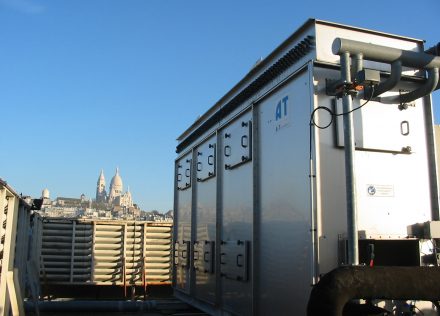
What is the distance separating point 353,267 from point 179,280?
7.01 metres

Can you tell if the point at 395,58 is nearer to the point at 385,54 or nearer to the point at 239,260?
the point at 385,54

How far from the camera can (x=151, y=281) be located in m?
14.6

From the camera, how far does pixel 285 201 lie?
5828 mm

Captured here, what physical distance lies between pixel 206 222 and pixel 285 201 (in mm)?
3180

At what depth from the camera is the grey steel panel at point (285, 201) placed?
5363 millimetres

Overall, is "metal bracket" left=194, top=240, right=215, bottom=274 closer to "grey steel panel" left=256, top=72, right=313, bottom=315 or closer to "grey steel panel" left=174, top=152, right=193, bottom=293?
"grey steel panel" left=174, top=152, right=193, bottom=293

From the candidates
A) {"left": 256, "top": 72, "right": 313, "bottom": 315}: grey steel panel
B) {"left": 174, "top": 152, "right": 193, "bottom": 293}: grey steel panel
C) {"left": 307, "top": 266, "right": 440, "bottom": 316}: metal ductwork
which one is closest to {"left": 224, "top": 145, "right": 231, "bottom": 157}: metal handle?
{"left": 256, "top": 72, "right": 313, "bottom": 315}: grey steel panel

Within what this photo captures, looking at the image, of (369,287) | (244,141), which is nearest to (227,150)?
(244,141)

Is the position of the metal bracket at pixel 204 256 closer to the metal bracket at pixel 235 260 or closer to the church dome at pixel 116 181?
the metal bracket at pixel 235 260

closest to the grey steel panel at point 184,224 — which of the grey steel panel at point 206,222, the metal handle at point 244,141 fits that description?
the grey steel panel at point 206,222

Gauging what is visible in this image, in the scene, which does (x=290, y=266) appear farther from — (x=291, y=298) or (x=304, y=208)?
(x=304, y=208)

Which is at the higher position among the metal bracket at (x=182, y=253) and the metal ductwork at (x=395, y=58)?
the metal ductwork at (x=395, y=58)

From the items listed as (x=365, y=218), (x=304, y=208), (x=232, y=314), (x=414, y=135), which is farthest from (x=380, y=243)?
(x=232, y=314)

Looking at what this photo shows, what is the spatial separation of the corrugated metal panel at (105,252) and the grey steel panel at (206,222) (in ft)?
18.0
